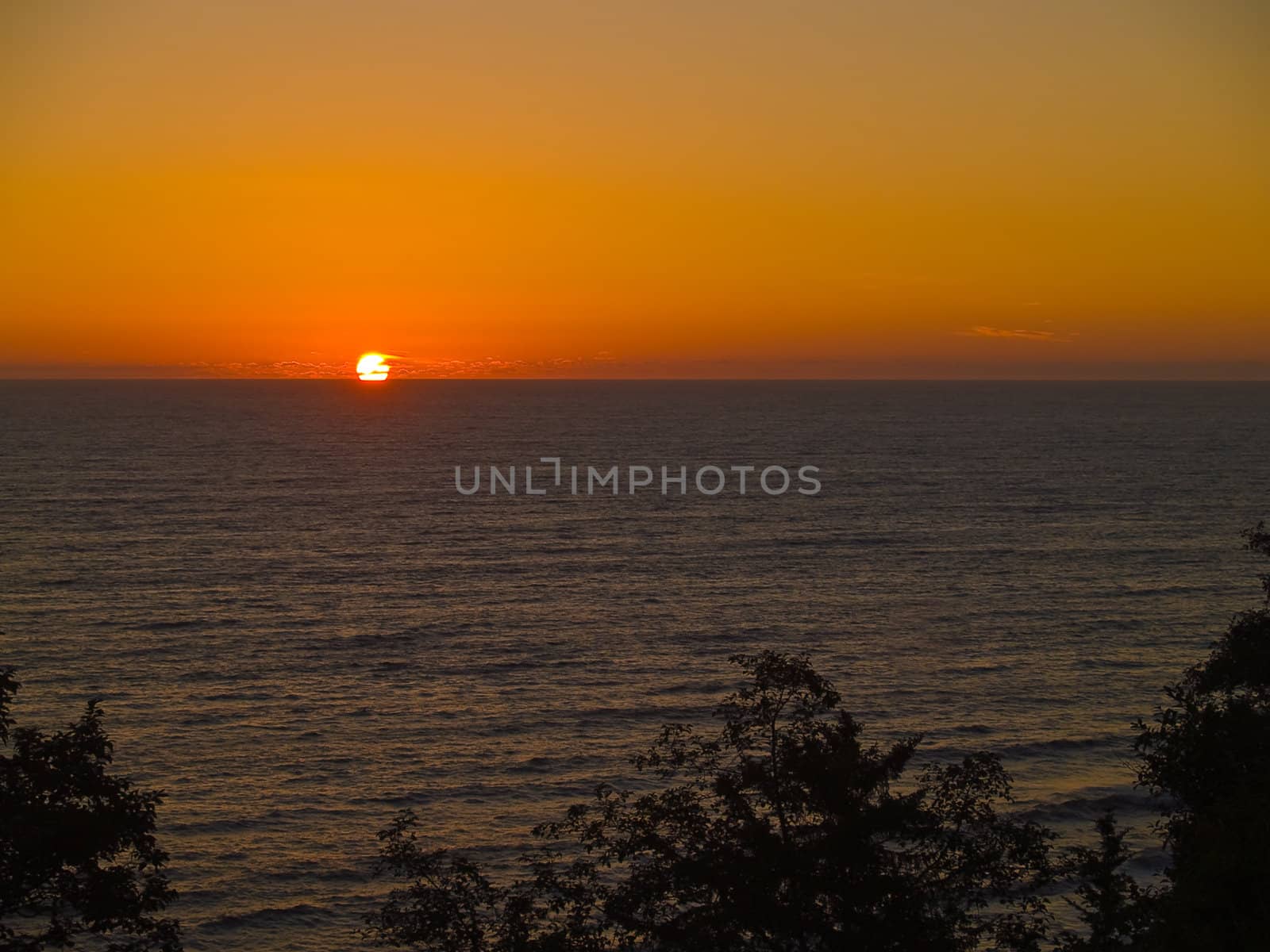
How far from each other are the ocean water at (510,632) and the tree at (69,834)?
14.2m

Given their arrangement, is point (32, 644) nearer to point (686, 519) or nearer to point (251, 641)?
point (251, 641)

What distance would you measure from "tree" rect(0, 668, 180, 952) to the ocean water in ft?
46.7

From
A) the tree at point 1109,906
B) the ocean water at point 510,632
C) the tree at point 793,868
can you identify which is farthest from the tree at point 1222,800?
the ocean water at point 510,632

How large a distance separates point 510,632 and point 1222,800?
40573 mm

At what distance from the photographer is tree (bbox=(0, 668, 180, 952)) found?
14.1 m

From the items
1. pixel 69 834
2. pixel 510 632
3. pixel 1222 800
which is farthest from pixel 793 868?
pixel 510 632

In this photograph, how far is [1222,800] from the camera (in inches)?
683

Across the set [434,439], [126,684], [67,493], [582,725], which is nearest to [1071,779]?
[582,725]

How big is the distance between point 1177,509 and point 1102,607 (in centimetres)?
3956

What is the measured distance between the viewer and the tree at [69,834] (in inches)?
556

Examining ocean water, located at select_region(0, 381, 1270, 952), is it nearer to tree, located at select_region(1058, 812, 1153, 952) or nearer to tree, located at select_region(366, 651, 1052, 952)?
tree, located at select_region(1058, 812, 1153, 952)

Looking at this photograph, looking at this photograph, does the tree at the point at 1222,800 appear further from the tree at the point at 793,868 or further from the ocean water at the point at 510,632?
the ocean water at the point at 510,632

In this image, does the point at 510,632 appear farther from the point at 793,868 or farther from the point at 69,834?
the point at 69,834

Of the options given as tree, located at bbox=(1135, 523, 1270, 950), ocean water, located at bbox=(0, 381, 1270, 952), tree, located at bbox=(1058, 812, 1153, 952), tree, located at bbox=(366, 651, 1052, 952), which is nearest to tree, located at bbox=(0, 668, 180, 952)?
tree, located at bbox=(366, 651, 1052, 952)
